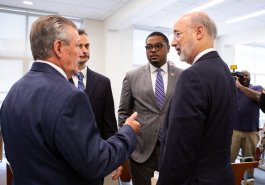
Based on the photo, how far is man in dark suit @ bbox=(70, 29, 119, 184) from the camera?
5.86 ft

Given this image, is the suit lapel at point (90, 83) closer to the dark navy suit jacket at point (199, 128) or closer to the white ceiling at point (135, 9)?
the dark navy suit jacket at point (199, 128)

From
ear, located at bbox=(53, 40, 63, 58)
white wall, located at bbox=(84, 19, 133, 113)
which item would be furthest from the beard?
white wall, located at bbox=(84, 19, 133, 113)

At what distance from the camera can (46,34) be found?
3.19 feet

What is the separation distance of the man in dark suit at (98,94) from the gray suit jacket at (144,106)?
23cm

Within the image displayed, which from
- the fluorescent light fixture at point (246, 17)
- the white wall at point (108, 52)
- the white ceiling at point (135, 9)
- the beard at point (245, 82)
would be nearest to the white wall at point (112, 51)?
A: the white wall at point (108, 52)

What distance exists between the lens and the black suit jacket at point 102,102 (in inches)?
70.5

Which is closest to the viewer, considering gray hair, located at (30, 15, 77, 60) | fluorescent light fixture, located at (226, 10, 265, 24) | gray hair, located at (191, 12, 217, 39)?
gray hair, located at (30, 15, 77, 60)

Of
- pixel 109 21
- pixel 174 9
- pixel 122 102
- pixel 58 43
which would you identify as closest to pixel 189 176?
pixel 58 43

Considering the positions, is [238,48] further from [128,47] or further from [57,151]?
[57,151]

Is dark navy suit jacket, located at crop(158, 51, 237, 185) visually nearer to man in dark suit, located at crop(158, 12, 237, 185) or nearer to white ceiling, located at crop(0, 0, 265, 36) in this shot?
man in dark suit, located at crop(158, 12, 237, 185)

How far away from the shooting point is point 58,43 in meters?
0.98

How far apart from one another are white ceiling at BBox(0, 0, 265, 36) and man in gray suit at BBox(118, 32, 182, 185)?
292 centimetres

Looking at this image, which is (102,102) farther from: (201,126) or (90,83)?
(201,126)

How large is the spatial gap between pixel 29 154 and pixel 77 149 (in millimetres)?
197
